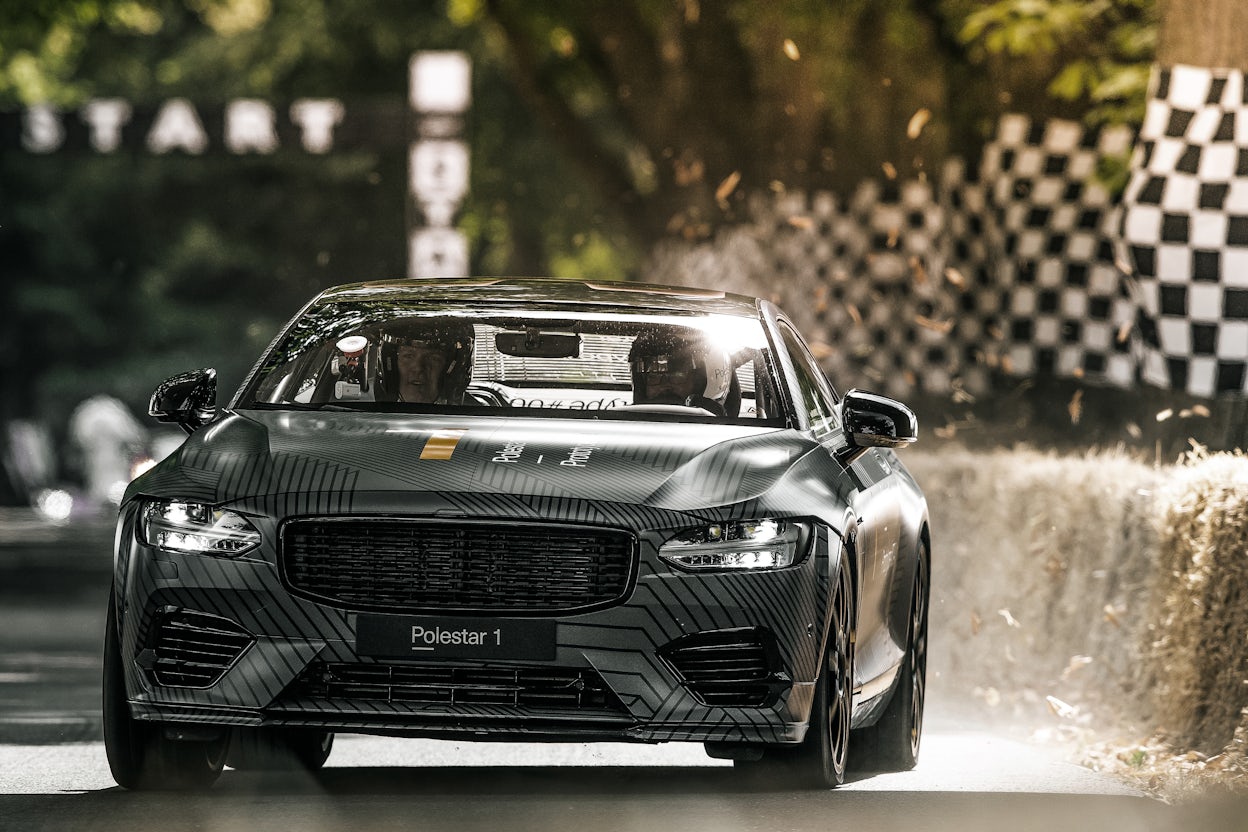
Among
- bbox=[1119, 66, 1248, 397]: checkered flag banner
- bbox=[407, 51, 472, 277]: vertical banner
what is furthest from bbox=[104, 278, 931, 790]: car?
bbox=[407, 51, 472, 277]: vertical banner

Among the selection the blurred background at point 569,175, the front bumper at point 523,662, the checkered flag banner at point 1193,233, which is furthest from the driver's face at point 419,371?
the checkered flag banner at point 1193,233

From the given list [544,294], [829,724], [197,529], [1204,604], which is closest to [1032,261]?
[1204,604]

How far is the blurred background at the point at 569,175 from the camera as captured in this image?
67.2ft

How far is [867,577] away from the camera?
8875mm

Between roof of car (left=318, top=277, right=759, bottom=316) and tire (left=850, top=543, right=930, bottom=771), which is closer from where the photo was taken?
roof of car (left=318, top=277, right=759, bottom=316)

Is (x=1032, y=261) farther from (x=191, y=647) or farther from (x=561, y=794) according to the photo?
(x=191, y=647)

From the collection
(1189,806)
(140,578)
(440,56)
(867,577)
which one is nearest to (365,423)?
(140,578)

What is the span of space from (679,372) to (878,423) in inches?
26.1

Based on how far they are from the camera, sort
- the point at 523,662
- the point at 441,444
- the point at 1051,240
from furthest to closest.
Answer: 1. the point at 1051,240
2. the point at 441,444
3. the point at 523,662

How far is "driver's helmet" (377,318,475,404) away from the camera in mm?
9172

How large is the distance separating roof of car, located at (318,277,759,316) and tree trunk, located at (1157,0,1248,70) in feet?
14.3

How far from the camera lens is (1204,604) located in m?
10.4

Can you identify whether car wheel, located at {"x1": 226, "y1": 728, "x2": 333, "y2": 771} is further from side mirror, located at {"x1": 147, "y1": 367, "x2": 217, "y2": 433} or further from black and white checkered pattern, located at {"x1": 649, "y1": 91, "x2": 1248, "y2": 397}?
black and white checkered pattern, located at {"x1": 649, "y1": 91, "x2": 1248, "y2": 397}

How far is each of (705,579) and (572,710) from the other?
516 millimetres
